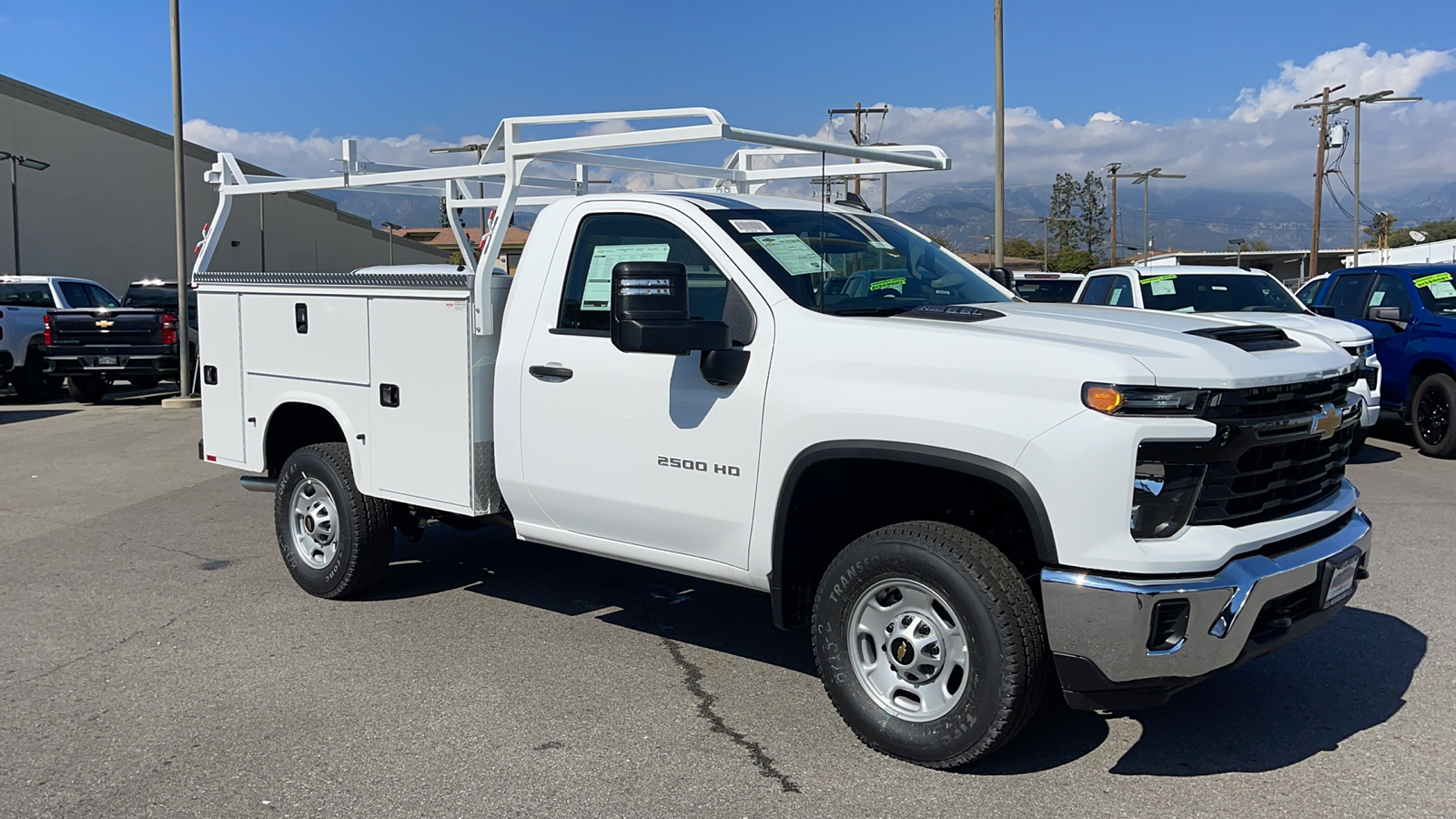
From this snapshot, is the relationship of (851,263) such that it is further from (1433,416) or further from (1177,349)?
(1433,416)

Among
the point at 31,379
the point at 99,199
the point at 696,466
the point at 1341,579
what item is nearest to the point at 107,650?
the point at 696,466

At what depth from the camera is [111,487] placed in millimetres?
10297

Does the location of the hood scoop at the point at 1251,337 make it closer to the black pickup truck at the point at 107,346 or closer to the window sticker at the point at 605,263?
the window sticker at the point at 605,263

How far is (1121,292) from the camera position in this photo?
1197 centimetres

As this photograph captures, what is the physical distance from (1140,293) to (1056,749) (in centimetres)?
812

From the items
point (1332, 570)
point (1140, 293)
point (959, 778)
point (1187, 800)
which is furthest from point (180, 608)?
point (1140, 293)

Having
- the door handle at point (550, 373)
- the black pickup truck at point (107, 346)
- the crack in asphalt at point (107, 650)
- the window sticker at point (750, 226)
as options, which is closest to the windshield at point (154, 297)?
the black pickup truck at point (107, 346)

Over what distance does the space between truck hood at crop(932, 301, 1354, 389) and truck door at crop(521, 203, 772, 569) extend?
3.03ft

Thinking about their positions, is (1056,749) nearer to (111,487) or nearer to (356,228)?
(111,487)

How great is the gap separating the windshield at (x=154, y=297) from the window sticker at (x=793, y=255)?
1817 cm

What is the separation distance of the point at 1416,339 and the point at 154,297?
19479mm

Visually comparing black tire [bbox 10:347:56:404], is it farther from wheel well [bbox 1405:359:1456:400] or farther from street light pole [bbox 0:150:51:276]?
wheel well [bbox 1405:359:1456:400]

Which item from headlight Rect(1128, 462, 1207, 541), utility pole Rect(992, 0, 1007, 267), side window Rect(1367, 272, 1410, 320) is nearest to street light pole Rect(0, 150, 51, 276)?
utility pole Rect(992, 0, 1007, 267)

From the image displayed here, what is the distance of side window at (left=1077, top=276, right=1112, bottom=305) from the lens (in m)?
12.3
